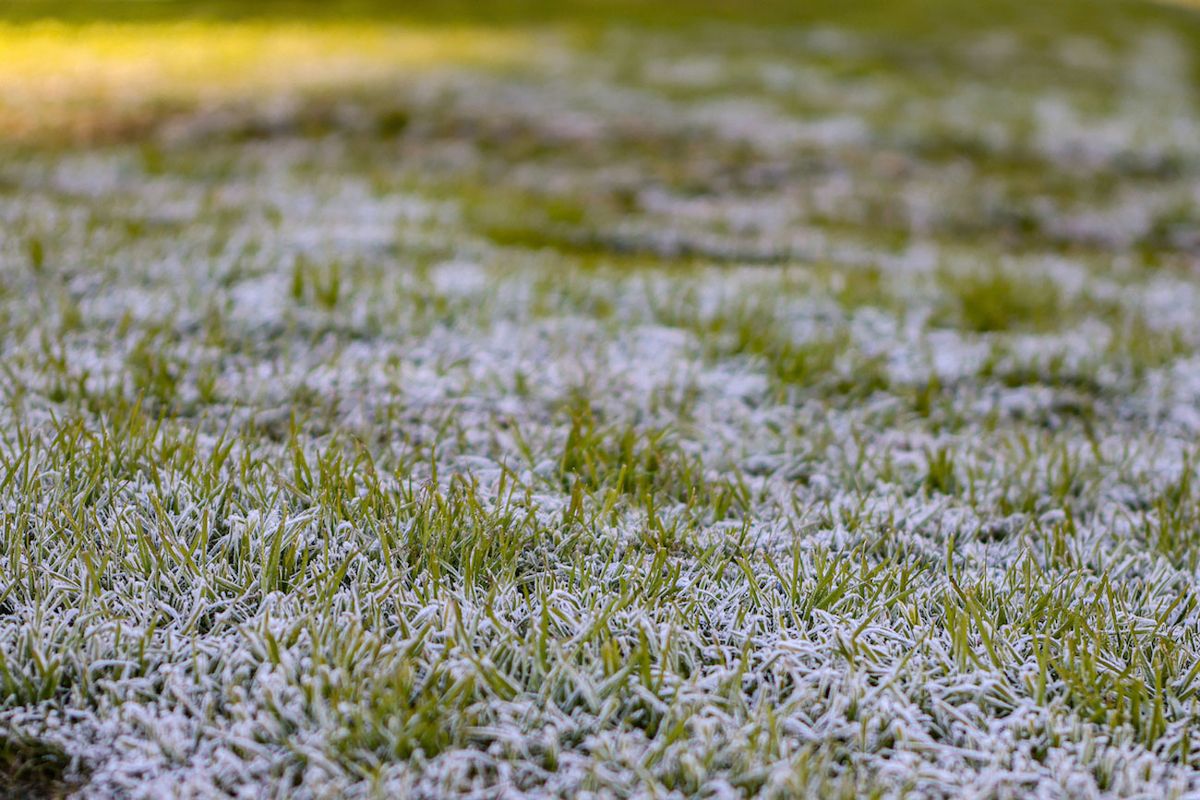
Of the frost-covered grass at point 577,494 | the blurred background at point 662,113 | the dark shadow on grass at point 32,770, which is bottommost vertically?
the dark shadow on grass at point 32,770

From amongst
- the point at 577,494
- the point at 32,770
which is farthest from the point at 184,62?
the point at 32,770

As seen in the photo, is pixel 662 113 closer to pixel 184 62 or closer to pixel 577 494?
pixel 184 62

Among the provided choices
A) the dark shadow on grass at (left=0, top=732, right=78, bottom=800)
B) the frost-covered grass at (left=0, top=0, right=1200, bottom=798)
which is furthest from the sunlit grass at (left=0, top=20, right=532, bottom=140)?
the dark shadow on grass at (left=0, top=732, right=78, bottom=800)

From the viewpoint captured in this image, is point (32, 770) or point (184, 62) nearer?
point (32, 770)

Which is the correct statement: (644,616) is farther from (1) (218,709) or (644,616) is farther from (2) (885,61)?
(2) (885,61)

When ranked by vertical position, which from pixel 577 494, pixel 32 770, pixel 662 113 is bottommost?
pixel 32 770

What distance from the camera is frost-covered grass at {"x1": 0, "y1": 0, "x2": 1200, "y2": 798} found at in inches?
89.1

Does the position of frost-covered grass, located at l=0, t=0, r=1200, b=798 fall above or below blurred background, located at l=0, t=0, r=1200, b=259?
below

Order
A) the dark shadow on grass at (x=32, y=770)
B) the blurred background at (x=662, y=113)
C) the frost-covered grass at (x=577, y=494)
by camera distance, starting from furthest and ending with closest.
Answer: the blurred background at (x=662, y=113) → the frost-covered grass at (x=577, y=494) → the dark shadow on grass at (x=32, y=770)

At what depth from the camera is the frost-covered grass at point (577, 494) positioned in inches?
89.1

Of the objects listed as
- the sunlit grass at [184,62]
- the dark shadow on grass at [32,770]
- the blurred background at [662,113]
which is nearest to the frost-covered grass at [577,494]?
the dark shadow on grass at [32,770]

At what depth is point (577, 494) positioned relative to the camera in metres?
3.21

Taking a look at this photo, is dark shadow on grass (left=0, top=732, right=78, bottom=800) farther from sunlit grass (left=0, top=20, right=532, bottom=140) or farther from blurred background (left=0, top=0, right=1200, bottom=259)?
sunlit grass (left=0, top=20, right=532, bottom=140)

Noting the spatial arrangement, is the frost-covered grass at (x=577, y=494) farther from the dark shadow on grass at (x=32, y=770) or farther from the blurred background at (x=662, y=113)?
the blurred background at (x=662, y=113)
